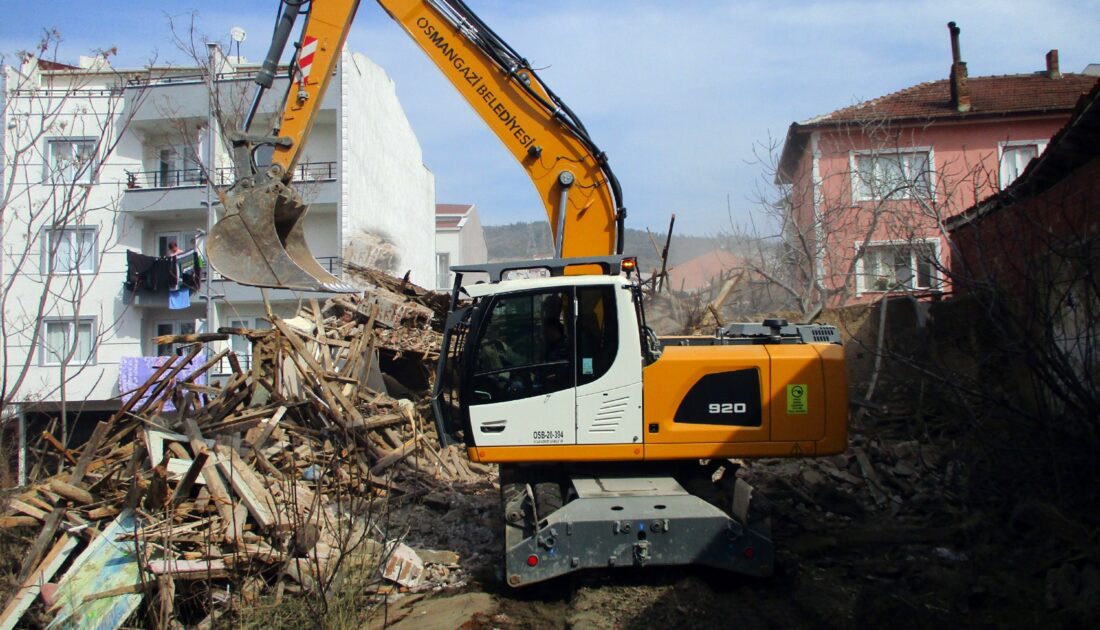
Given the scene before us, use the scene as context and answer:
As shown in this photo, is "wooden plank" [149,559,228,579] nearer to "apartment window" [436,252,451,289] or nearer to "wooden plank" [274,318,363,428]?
"wooden plank" [274,318,363,428]

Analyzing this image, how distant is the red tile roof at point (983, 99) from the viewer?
2252 centimetres

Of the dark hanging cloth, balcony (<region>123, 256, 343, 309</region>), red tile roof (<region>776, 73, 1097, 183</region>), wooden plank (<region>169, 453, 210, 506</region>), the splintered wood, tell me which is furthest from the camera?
the dark hanging cloth

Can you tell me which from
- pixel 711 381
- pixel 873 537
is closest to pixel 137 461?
pixel 711 381

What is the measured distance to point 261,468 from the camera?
9523 mm

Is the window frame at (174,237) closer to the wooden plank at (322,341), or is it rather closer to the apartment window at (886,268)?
the wooden plank at (322,341)

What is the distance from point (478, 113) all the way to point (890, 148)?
16.0 m

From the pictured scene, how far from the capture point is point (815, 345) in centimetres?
708

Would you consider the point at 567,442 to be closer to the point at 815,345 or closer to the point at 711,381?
the point at 711,381

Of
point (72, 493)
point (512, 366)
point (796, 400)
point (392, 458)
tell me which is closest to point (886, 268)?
point (392, 458)

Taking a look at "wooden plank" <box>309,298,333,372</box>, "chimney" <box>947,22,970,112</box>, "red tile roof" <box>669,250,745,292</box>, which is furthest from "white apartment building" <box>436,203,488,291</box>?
"wooden plank" <box>309,298,333,372</box>

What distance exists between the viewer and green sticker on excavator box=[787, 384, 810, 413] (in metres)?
6.82

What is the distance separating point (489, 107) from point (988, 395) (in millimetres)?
5012

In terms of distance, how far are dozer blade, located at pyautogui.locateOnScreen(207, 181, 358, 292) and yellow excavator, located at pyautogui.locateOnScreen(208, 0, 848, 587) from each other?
12mm

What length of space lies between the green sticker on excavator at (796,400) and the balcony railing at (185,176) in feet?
67.7
